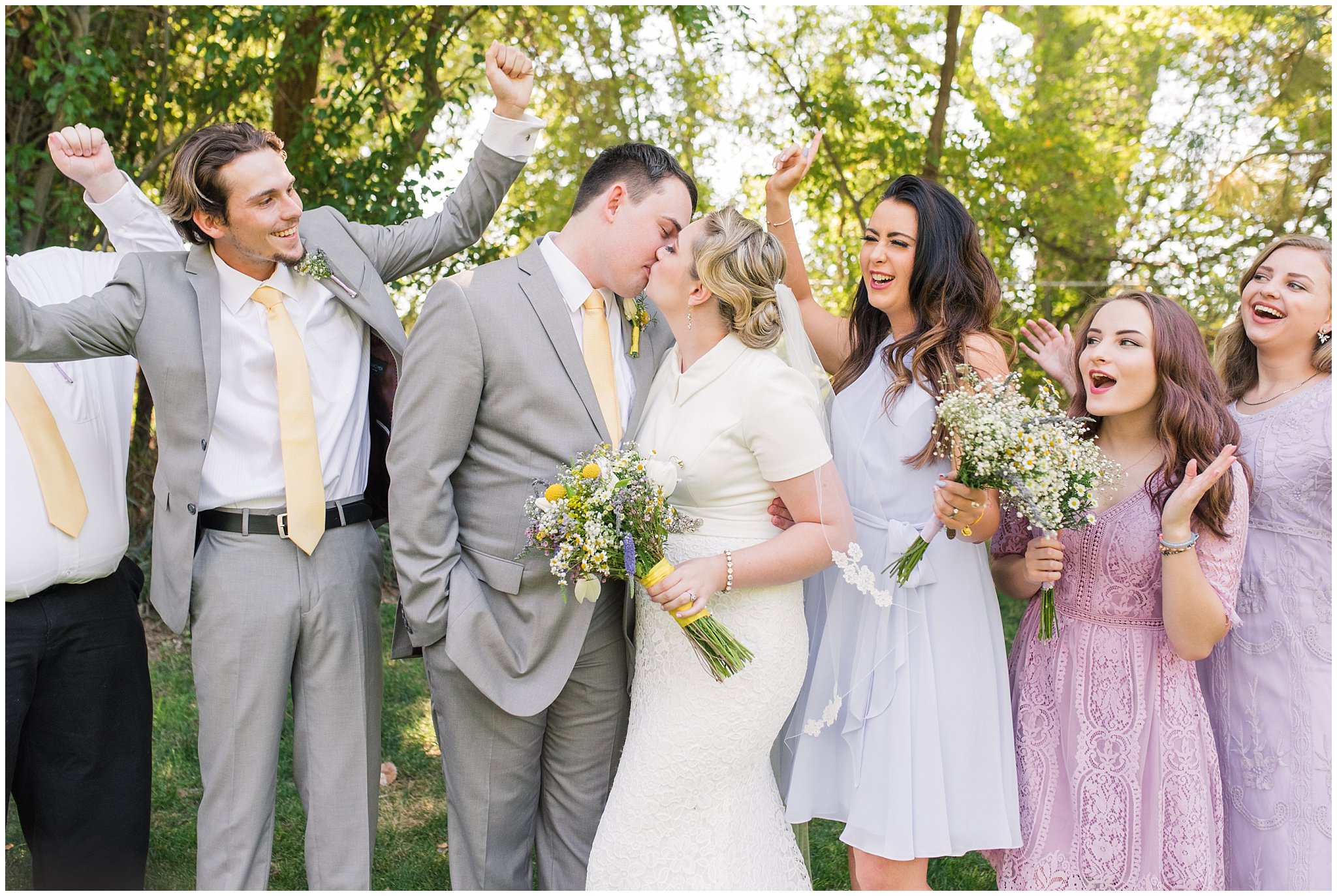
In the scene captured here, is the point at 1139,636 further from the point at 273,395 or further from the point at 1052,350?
the point at 273,395

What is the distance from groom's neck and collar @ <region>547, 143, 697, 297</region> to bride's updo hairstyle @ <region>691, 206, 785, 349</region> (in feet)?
0.64

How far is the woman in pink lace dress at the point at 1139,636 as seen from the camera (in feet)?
9.88

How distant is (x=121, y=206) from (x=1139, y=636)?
368 centimetres

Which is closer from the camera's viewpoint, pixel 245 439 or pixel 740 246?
pixel 740 246

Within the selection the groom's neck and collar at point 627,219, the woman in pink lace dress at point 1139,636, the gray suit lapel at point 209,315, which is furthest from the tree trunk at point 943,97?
the gray suit lapel at point 209,315

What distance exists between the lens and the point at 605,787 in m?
3.40

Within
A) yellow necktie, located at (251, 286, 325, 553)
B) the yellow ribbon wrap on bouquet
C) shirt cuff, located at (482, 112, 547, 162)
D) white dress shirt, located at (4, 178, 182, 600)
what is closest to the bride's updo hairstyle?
the yellow ribbon wrap on bouquet

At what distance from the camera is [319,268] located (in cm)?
336

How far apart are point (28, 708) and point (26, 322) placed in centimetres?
137

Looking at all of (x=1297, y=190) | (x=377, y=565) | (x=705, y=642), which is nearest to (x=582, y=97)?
(x=1297, y=190)

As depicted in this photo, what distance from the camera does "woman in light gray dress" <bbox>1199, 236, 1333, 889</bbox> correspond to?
10.2ft

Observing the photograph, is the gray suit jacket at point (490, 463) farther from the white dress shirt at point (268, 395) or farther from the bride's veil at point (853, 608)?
the bride's veil at point (853, 608)

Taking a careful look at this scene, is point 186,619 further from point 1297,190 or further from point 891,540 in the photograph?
point 1297,190

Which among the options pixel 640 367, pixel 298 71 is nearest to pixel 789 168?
pixel 640 367
